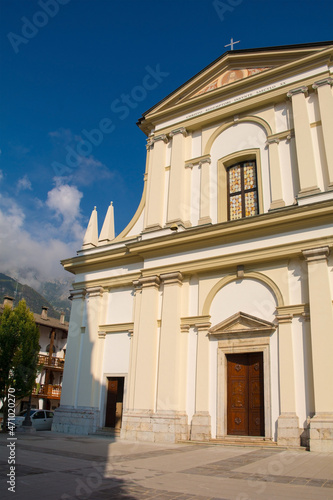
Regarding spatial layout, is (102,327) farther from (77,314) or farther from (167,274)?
(167,274)

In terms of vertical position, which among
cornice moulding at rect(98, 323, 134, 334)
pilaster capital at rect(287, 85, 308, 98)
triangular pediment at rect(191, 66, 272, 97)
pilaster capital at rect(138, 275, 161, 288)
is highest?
triangular pediment at rect(191, 66, 272, 97)

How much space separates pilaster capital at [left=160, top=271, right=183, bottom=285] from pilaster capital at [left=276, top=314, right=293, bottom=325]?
3904 millimetres

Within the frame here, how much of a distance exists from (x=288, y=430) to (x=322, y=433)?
119cm

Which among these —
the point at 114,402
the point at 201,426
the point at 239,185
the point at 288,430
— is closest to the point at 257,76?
the point at 239,185

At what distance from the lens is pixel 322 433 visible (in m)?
10.8

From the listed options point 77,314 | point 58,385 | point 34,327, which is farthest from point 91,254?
point 58,385

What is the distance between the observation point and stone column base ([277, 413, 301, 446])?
1161 cm

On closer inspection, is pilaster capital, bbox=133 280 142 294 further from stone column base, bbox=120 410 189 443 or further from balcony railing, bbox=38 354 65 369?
balcony railing, bbox=38 354 65 369

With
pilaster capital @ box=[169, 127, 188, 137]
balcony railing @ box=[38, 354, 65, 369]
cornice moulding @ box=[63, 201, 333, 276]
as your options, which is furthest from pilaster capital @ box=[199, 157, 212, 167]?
balcony railing @ box=[38, 354, 65, 369]

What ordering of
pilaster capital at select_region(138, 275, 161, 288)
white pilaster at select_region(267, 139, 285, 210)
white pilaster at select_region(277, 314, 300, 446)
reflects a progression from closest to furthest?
1. white pilaster at select_region(277, 314, 300, 446)
2. white pilaster at select_region(267, 139, 285, 210)
3. pilaster capital at select_region(138, 275, 161, 288)

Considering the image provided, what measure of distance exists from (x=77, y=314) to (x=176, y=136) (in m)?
9.05

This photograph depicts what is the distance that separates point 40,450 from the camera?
989 cm

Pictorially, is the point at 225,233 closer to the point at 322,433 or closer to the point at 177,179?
the point at 177,179

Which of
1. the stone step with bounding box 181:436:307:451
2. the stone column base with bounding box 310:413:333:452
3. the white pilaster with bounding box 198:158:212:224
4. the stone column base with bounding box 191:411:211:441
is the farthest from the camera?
the white pilaster with bounding box 198:158:212:224
